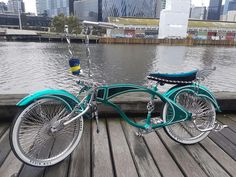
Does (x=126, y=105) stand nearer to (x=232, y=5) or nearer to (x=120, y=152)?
(x=120, y=152)

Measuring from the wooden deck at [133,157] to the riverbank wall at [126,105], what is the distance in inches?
6.7

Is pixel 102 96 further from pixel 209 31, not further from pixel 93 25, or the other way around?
pixel 209 31

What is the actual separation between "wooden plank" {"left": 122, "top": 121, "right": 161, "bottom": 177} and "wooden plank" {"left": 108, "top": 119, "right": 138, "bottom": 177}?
1.8 inches

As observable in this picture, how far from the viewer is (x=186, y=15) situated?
45.2 meters

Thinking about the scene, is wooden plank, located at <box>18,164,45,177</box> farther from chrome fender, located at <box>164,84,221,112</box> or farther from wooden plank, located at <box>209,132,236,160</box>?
wooden plank, located at <box>209,132,236,160</box>

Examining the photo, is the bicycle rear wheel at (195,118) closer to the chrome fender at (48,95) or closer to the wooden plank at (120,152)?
the wooden plank at (120,152)

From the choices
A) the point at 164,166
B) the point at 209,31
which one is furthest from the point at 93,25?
the point at 209,31

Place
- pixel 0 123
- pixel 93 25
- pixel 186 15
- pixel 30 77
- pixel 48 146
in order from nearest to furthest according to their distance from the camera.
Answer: pixel 93 25, pixel 48 146, pixel 0 123, pixel 30 77, pixel 186 15

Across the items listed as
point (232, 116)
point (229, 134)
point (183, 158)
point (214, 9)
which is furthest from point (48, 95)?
point (214, 9)

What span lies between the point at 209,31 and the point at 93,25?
5218cm

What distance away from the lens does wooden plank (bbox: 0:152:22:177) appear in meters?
1.60

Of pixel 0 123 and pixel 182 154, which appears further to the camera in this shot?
pixel 0 123

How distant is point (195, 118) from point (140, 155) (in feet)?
2.44

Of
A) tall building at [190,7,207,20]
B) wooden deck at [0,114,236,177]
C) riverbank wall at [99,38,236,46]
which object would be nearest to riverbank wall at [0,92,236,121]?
wooden deck at [0,114,236,177]
